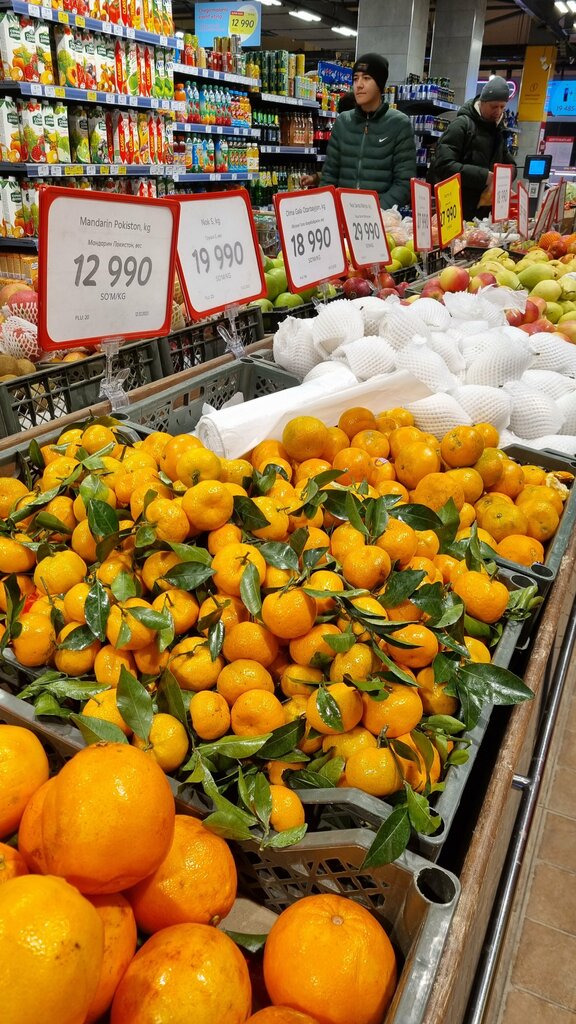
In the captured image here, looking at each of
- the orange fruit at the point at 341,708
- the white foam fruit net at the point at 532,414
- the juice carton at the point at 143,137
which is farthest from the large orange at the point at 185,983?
the juice carton at the point at 143,137

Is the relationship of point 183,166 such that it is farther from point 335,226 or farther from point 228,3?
point 228,3

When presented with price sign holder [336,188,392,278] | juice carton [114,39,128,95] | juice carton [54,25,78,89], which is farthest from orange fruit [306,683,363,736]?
juice carton [114,39,128,95]

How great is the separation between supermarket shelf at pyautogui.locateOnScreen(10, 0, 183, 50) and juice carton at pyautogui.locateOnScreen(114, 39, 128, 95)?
0.22 ft

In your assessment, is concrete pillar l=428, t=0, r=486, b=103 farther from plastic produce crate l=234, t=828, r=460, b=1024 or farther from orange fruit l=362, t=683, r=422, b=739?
plastic produce crate l=234, t=828, r=460, b=1024

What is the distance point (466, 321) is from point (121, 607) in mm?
1843

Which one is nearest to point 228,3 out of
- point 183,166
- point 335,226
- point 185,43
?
point 185,43

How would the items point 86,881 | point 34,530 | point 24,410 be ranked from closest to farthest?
1. point 86,881
2. point 34,530
3. point 24,410

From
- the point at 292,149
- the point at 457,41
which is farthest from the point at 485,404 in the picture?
the point at 457,41

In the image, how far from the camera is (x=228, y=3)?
9.30 meters

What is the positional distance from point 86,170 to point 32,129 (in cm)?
57

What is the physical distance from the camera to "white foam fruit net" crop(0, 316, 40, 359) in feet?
6.58

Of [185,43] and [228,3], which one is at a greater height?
[228,3]

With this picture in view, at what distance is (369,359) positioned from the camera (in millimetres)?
1853

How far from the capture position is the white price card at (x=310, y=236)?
7.21ft
